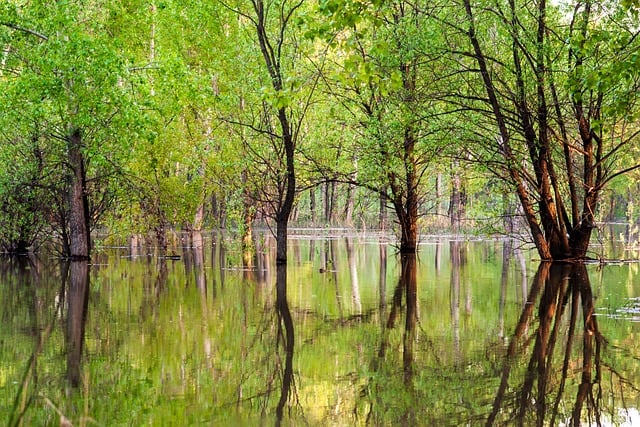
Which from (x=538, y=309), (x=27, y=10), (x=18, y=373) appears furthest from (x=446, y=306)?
(x=27, y=10)

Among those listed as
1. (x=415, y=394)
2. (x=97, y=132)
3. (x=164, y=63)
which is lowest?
(x=415, y=394)

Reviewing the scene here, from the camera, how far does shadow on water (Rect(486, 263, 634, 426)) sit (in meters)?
6.18

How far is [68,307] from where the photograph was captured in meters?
12.8

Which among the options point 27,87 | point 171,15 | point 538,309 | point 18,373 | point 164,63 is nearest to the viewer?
point 18,373

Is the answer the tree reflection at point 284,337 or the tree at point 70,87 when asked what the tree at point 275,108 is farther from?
the tree reflection at point 284,337

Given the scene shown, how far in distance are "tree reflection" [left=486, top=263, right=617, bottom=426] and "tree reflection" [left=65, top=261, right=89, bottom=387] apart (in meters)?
3.76

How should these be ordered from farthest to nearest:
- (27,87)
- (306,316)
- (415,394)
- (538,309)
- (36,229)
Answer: (36,229), (27,87), (538,309), (306,316), (415,394)

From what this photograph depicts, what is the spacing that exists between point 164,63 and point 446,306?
41.6 feet

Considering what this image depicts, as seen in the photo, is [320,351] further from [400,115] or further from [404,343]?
[400,115]

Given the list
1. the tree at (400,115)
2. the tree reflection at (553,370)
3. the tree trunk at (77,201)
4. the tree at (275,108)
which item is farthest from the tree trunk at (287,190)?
the tree reflection at (553,370)

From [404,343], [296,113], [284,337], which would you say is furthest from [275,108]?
[404,343]

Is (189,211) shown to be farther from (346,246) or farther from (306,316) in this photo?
(306,316)

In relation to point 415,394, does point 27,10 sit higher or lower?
higher

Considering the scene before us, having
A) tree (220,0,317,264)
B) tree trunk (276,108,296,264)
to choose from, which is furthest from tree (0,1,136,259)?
tree trunk (276,108,296,264)
